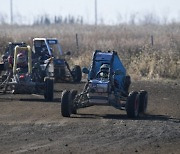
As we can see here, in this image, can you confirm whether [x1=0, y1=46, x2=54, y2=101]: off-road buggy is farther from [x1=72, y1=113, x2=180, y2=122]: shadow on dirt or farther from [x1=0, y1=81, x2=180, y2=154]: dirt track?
[x1=72, y1=113, x2=180, y2=122]: shadow on dirt

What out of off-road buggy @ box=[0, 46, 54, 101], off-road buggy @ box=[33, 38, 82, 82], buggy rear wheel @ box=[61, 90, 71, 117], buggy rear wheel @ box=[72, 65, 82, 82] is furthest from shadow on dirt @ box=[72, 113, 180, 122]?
buggy rear wheel @ box=[72, 65, 82, 82]

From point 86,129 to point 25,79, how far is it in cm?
728

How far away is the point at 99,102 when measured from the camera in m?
19.2

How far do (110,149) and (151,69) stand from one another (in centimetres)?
2017

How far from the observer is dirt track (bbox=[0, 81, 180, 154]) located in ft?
47.1

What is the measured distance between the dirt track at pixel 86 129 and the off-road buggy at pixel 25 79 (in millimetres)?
661

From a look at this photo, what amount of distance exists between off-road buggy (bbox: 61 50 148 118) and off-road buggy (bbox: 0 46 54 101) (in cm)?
332

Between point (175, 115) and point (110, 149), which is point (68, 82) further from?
point (110, 149)

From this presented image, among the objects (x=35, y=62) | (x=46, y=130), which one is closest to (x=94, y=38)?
(x=35, y=62)

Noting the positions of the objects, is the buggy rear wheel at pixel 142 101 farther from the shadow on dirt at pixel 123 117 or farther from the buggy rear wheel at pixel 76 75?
the buggy rear wheel at pixel 76 75

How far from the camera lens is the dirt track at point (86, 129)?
1434 centimetres

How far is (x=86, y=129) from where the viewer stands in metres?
16.7

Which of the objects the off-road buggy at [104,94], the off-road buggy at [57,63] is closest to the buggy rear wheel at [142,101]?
the off-road buggy at [104,94]

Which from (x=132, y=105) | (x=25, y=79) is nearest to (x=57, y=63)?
(x=25, y=79)
